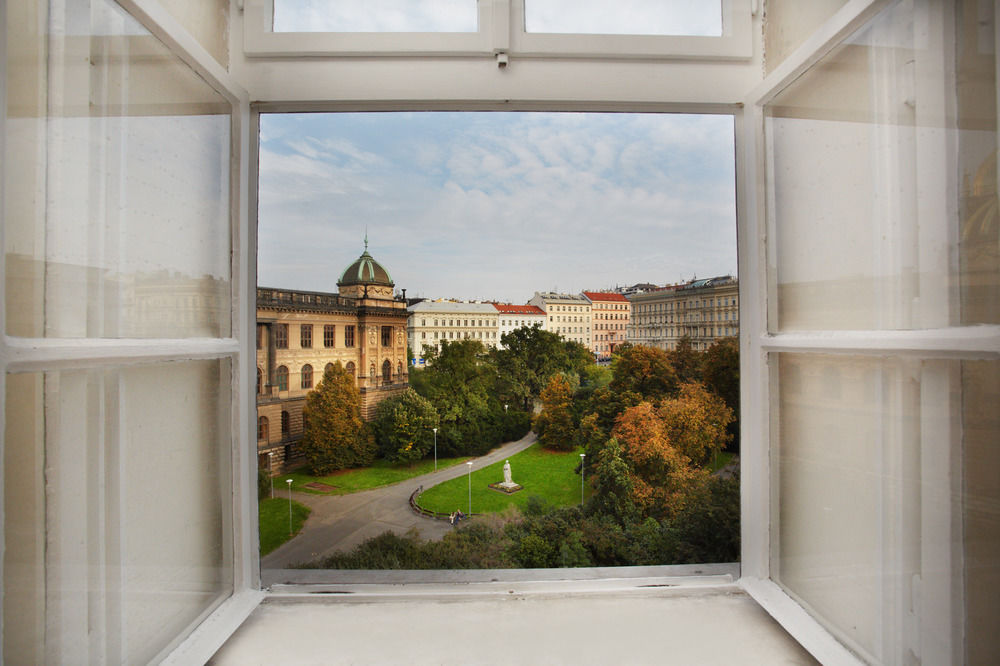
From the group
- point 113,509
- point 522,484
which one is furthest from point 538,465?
point 113,509

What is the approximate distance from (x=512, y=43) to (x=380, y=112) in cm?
40

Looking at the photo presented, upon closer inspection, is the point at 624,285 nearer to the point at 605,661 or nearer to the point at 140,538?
the point at 605,661

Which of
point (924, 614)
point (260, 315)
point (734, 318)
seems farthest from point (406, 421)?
point (924, 614)

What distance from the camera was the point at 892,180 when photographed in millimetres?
881

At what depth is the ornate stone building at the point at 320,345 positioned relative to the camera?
135 centimetres

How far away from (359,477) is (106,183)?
925 millimetres

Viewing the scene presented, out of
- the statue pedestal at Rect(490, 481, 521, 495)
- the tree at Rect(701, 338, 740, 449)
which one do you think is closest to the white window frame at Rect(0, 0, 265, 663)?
the statue pedestal at Rect(490, 481, 521, 495)

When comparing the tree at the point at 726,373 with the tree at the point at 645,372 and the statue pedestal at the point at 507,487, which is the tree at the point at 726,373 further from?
the statue pedestal at the point at 507,487

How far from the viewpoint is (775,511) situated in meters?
1.24

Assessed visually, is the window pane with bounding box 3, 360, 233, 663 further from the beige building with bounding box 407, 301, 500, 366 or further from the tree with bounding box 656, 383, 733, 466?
the tree with bounding box 656, 383, 733, 466

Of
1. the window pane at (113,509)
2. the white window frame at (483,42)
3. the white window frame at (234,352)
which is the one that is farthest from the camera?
the white window frame at (483,42)

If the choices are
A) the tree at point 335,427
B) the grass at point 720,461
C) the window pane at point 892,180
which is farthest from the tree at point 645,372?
the tree at point 335,427

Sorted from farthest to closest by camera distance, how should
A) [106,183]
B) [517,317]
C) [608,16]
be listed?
[517,317] → [608,16] → [106,183]

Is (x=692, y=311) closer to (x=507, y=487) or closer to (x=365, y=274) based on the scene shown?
(x=507, y=487)
